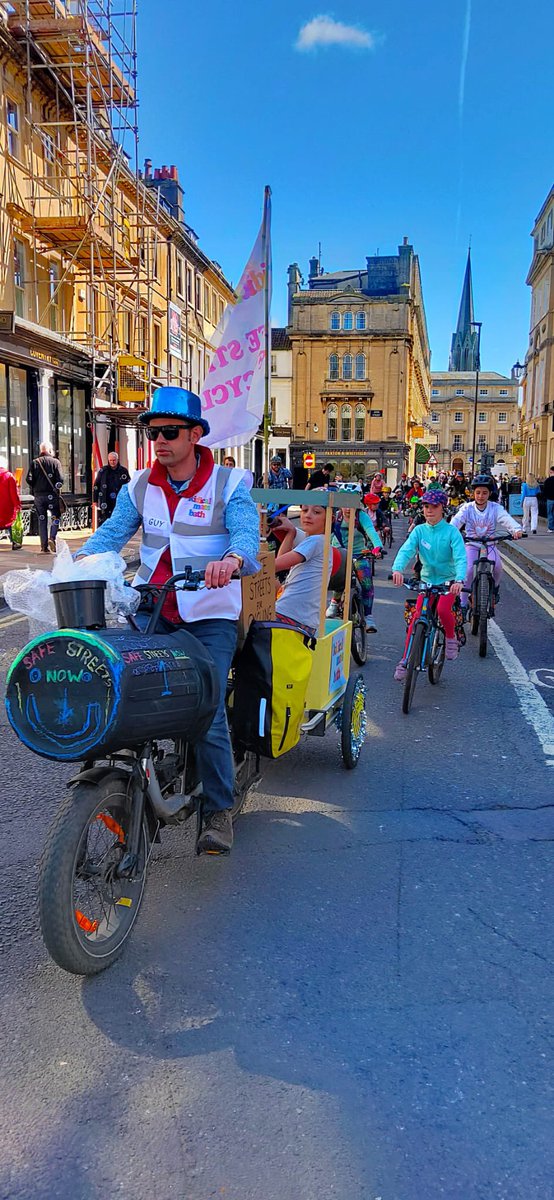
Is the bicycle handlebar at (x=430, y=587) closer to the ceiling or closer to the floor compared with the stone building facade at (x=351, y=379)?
closer to the floor

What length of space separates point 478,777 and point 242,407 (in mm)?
3346

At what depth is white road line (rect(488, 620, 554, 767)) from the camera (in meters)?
6.01

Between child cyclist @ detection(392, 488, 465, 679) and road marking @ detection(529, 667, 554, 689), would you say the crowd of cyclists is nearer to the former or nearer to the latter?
child cyclist @ detection(392, 488, 465, 679)

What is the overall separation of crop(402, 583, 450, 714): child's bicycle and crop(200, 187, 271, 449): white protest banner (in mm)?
1849

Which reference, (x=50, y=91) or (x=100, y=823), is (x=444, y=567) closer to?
(x=100, y=823)

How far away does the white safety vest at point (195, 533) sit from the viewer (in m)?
3.68

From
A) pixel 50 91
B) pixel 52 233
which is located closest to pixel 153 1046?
pixel 52 233

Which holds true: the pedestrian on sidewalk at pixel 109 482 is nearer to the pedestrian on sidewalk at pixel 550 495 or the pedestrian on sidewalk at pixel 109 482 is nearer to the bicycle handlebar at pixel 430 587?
the bicycle handlebar at pixel 430 587

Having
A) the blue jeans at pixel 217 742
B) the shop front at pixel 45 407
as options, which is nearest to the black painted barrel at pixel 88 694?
the blue jeans at pixel 217 742

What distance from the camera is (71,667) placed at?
8.96 feet

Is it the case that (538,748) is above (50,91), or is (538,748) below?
below

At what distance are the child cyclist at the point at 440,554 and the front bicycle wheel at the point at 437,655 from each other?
0.05m

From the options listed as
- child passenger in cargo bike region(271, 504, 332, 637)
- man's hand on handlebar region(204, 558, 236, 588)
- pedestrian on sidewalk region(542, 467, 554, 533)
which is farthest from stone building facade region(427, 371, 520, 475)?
man's hand on handlebar region(204, 558, 236, 588)

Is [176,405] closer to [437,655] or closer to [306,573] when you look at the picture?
[306,573]
